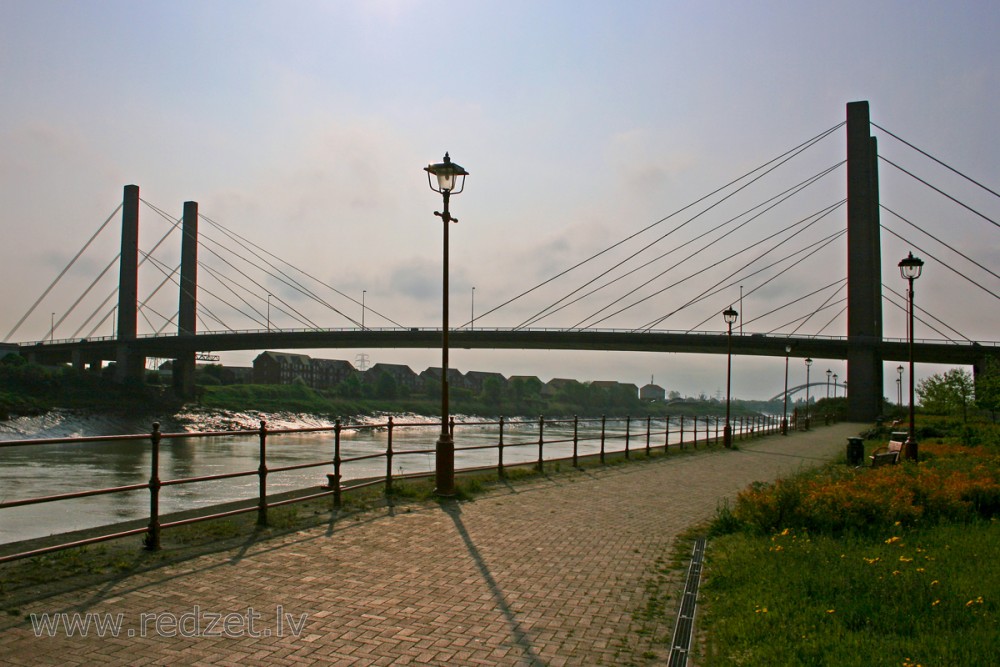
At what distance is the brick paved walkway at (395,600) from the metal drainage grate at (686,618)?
0.27 feet

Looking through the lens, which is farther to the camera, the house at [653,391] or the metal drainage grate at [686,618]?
the house at [653,391]

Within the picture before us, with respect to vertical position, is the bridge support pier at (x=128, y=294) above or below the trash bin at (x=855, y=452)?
above

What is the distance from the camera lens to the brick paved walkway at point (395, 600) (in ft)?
13.6

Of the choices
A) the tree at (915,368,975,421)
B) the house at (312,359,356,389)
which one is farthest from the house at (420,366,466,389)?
the tree at (915,368,975,421)

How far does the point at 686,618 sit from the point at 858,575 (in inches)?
59.3

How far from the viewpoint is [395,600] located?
5141 mm

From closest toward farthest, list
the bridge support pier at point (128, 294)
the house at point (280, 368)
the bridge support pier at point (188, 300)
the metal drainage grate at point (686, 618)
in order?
the metal drainage grate at point (686, 618) → the bridge support pier at point (128, 294) → the bridge support pier at point (188, 300) → the house at point (280, 368)

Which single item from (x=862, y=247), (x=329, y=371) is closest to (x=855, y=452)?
(x=862, y=247)

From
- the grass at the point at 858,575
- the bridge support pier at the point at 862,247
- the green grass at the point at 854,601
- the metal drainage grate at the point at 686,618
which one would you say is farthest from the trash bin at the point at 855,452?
the bridge support pier at the point at 862,247

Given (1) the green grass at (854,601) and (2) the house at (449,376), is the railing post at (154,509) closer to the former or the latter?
(1) the green grass at (854,601)

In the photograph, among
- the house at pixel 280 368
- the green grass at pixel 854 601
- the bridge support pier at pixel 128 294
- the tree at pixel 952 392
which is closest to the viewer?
the green grass at pixel 854 601

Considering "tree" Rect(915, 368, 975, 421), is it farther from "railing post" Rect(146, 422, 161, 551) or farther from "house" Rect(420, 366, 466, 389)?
"house" Rect(420, 366, 466, 389)

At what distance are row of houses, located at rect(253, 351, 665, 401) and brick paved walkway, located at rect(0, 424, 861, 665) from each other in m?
75.7

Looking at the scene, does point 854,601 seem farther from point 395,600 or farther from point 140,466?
point 140,466
